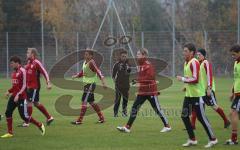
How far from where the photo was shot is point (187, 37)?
151 ft

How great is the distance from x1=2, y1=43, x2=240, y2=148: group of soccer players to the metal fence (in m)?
27.2

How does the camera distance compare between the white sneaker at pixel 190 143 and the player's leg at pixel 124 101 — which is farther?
the player's leg at pixel 124 101

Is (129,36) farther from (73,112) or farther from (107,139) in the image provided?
(107,139)

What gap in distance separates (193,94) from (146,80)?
274cm

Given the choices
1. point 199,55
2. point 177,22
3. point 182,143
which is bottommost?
point 182,143

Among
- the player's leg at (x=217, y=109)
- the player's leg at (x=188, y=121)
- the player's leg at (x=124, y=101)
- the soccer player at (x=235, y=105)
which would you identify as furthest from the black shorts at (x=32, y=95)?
the soccer player at (x=235, y=105)

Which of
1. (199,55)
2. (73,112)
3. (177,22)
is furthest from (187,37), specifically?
(199,55)

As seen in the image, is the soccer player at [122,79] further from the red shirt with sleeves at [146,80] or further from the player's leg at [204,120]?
the player's leg at [204,120]

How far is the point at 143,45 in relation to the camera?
4516 centimetres

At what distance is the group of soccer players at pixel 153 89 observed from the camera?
459 inches

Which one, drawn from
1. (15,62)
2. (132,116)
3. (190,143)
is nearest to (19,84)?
(15,62)

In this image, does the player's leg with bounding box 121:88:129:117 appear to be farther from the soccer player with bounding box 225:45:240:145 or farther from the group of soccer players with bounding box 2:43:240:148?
the soccer player with bounding box 225:45:240:145

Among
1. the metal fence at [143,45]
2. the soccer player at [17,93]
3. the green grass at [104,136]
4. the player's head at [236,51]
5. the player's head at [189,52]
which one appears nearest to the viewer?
the player's head at [189,52]

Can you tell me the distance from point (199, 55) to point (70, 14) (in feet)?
123
